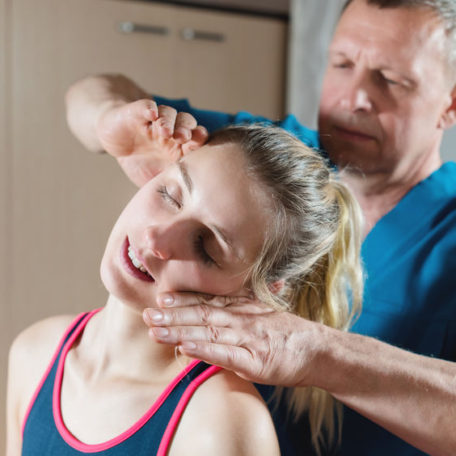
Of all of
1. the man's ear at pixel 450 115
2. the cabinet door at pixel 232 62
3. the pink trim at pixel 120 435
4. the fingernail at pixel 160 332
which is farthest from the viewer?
the cabinet door at pixel 232 62

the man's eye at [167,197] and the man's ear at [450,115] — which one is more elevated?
the man's ear at [450,115]

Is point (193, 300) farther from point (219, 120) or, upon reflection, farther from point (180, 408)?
point (219, 120)

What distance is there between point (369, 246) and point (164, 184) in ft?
1.59

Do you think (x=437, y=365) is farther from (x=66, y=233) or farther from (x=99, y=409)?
(x=66, y=233)

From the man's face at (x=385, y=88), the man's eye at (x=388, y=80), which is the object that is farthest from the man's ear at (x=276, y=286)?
the man's eye at (x=388, y=80)

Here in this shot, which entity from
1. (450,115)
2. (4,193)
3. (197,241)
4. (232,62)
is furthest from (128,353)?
(232,62)

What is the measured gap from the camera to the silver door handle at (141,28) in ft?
6.45

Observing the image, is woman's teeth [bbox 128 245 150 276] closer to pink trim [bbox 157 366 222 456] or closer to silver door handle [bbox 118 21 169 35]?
pink trim [bbox 157 366 222 456]

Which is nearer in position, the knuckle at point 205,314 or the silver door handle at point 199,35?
the knuckle at point 205,314

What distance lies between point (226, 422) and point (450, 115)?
721 millimetres

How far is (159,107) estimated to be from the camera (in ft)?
2.53

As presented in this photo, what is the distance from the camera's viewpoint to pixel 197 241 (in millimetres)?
785

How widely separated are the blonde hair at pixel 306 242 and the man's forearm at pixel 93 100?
30 centimetres

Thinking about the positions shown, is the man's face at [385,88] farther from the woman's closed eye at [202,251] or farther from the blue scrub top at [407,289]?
the woman's closed eye at [202,251]
